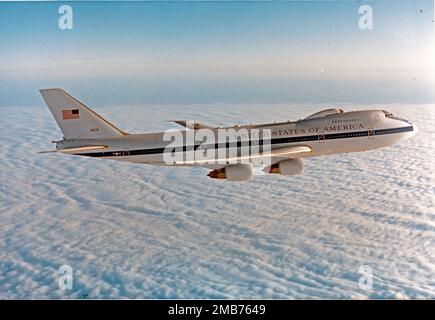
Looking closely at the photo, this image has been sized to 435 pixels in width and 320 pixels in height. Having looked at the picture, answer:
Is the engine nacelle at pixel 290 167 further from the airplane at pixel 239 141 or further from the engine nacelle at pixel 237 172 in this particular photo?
the engine nacelle at pixel 237 172

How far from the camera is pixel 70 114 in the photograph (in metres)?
9.57

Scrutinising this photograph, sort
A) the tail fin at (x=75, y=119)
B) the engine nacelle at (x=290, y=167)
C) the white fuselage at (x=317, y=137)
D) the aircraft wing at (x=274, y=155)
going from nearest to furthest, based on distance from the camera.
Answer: the tail fin at (x=75, y=119)
the aircraft wing at (x=274, y=155)
the engine nacelle at (x=290, y=167)
the white fuselage at (x=317, y=137)

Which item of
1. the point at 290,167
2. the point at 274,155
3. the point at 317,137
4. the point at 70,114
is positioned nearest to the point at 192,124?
the point at 274,155

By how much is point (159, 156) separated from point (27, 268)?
17.1 feet

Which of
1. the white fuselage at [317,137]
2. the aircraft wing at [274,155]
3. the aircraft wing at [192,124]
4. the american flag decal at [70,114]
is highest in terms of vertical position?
the american flag decal at [70,114]

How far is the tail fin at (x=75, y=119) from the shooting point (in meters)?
9.33

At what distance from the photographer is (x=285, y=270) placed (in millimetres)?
11070

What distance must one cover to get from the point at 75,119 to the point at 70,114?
0.16m

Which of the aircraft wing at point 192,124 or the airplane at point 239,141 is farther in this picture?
the aircraft wing at point 192,124

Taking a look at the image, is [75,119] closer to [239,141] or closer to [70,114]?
[70,114]

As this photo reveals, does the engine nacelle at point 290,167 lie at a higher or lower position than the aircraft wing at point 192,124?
lower

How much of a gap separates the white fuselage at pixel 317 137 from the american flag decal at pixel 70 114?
586 millimetres

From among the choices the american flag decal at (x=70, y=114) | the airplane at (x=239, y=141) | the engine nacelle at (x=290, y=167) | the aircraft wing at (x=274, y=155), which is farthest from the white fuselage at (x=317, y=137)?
the american flag decal at (x=70, y=114)
